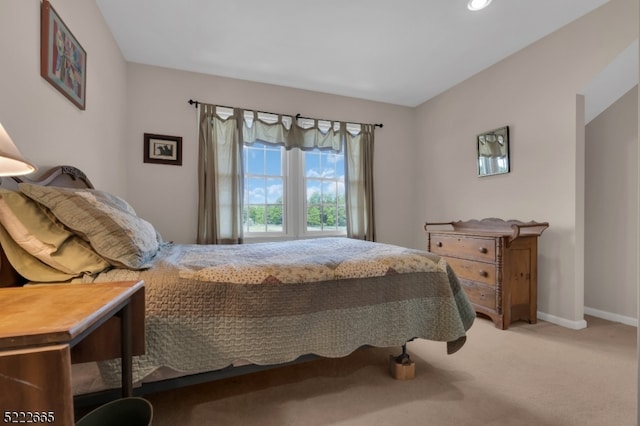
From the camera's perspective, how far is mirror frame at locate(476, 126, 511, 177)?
2.98 m

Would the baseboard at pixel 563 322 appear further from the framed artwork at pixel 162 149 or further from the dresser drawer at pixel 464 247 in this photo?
the framed artwork at pixel 162 149

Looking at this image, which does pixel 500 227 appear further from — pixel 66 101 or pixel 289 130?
pixel 66 101

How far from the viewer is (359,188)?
3838mm

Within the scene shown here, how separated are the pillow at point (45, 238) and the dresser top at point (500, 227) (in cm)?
285

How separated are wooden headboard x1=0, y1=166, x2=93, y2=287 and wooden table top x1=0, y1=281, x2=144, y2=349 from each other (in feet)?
0.94

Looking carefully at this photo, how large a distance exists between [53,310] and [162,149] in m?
2.85

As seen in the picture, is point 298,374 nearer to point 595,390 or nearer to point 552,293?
point 595,390

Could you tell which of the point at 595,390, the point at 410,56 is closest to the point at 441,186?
the point at 410,56

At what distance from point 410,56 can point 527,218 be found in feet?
6.78

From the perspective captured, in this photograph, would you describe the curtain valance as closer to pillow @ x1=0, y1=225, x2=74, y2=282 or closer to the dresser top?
the dresser top

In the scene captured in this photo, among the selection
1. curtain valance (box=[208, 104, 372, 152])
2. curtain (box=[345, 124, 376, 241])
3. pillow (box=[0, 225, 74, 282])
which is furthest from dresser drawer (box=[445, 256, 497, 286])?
pillow (box=[0, 225, 74, 282])

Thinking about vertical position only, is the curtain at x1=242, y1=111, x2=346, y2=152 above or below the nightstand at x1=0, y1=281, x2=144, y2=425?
above

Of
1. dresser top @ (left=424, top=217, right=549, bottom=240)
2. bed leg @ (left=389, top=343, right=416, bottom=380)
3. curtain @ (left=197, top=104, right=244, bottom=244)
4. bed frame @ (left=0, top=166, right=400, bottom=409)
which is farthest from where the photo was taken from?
curtain @ (left=197, top=104, right=244, bottom=244)

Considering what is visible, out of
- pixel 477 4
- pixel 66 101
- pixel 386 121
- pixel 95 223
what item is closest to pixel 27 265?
pixel 95 223
